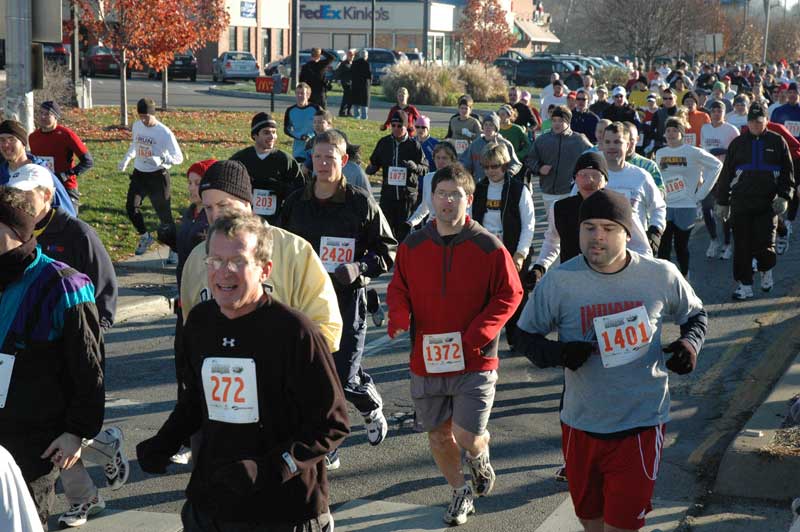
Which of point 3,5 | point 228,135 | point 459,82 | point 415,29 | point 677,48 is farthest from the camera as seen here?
point 415,29

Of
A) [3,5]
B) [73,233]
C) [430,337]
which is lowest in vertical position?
[430,337]

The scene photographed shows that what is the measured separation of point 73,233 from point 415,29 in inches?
2763

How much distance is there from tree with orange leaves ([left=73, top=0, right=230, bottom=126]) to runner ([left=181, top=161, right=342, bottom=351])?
20.9 meters

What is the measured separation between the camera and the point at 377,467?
282 inches

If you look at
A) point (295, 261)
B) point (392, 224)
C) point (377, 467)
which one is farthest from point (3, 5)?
point (295, 261)

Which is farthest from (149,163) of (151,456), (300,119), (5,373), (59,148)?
(151,456)

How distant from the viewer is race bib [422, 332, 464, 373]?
6.11 m

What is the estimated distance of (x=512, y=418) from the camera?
27.2ft

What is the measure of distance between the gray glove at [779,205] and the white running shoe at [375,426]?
6401 millimetres

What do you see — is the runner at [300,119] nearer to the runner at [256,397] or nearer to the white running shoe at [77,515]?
the white running shoe at [77,515]

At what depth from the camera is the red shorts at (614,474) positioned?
4965 millimetres

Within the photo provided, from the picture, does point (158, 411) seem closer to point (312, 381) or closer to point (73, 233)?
point (73, 233)

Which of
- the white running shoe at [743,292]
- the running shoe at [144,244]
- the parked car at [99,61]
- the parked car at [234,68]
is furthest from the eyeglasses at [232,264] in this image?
the parked car at [234,68]

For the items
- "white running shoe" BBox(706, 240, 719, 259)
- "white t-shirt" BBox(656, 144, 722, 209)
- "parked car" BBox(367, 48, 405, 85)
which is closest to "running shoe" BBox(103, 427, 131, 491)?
"white t-shirt" BBox(656, 144, 722, 209)
